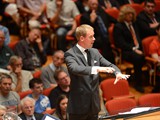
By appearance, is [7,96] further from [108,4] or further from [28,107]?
[108,4]

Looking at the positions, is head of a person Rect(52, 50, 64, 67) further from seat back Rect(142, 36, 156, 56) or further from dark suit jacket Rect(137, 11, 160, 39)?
dark suit jacket Rect(137, 11, 160, 39)

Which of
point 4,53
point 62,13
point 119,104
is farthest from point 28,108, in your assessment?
Result: point 62,13

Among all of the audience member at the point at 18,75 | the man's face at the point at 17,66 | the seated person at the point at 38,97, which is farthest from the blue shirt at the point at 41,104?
the man's face at the point at 17,66

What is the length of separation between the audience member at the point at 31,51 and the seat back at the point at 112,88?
4.05 feet

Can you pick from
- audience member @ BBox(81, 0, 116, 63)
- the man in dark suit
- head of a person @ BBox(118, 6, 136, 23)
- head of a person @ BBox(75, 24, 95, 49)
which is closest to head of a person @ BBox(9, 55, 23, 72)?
audience member @ BBox(81, 0, 116, 63)

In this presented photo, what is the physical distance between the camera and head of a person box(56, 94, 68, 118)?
5172 millimetres

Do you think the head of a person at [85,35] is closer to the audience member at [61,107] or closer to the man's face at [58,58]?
the audience member at [61,107]

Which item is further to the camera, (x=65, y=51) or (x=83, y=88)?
(x=65, y=51)

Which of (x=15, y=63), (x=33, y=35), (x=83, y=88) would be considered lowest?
(x=83, y=88)

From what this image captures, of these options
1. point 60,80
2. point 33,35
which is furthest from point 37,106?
point 33,35

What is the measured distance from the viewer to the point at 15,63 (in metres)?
5.87

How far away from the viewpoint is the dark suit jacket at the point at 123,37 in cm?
671

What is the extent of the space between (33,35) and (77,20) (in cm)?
93

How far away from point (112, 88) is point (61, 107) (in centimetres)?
87
